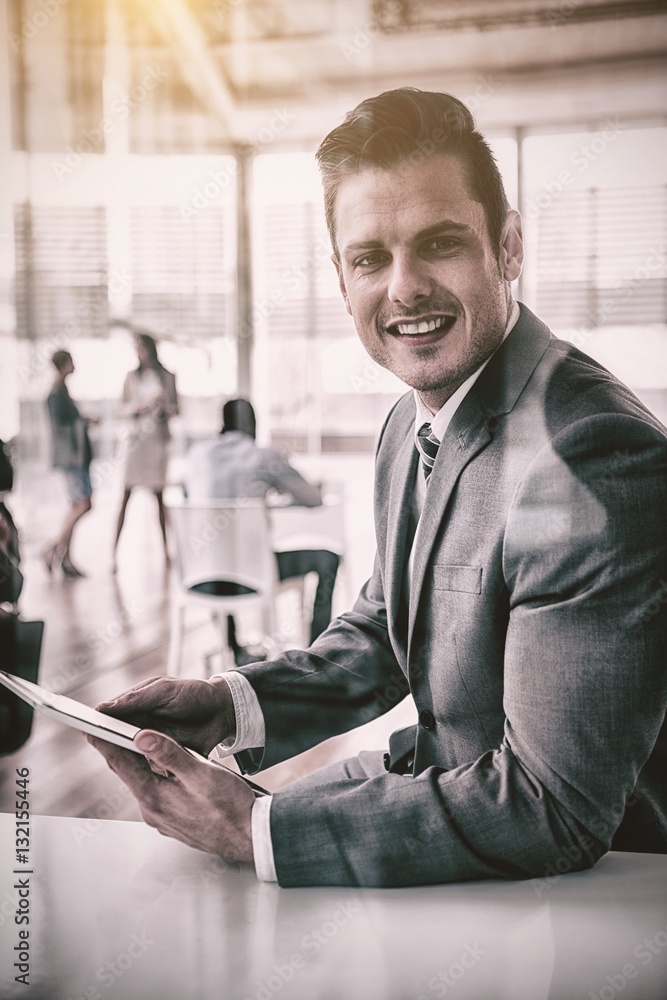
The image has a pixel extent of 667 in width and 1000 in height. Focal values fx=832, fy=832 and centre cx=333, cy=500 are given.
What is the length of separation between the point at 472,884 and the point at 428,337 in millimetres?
643

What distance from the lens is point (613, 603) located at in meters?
0.81

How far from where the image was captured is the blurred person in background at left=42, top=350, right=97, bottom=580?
7.96 ft

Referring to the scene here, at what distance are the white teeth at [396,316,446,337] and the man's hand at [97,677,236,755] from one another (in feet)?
1.70

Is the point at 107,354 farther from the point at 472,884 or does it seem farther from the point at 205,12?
the point at 472,884

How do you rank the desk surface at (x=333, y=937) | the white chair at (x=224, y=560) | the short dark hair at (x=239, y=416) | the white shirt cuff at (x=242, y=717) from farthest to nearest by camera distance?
the short dark hair at (x=239, y=416) → the white chair at (x=224, y=560) → the white shirt cuff at (x=242, y=717) → the desk surface at (x=333, y=937)

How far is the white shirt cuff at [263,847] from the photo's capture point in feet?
2.64

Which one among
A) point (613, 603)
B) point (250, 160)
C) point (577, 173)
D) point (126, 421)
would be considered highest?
point (250, 160)

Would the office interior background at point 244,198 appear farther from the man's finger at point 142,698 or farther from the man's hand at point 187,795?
the man's hand at point 187,795

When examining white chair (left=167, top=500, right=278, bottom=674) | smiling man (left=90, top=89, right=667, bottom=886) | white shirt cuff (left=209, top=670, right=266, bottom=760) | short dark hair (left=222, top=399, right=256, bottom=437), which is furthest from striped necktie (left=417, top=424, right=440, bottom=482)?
short dark hair (left=222, top=399, right=256, bottom=437)

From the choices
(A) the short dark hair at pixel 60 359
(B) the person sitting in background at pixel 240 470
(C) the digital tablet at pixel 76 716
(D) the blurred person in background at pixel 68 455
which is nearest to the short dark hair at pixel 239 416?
(B) the person sitting in background at pixel 240 470

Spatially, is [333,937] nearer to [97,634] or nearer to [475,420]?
[475,420]

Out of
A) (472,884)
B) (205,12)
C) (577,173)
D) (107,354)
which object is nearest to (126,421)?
(107,354)

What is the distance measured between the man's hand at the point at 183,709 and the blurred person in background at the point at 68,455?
1.37 metres

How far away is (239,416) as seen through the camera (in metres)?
3.50
